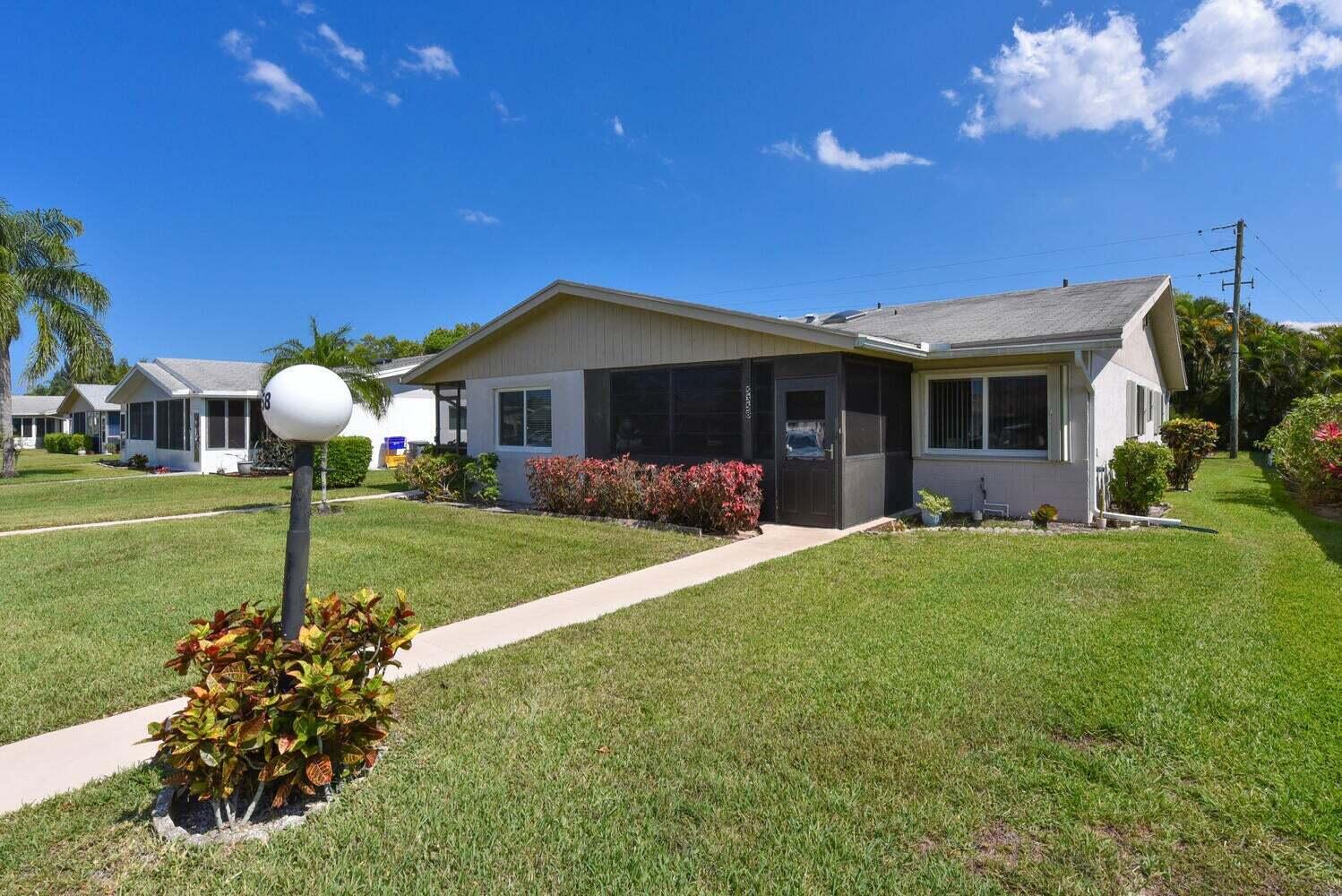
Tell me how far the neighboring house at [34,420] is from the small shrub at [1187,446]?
200ft

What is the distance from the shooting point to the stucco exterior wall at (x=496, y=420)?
485 inches

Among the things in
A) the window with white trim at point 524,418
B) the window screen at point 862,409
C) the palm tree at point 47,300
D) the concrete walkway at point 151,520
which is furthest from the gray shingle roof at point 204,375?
the window screen at point 862,409

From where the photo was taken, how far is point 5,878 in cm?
233

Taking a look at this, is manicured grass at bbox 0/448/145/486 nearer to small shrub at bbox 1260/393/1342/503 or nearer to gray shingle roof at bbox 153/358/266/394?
gray shingle roof at bbox 153/358/266/394

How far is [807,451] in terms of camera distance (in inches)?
379

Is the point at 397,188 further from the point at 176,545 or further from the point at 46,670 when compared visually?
the point at 46,670

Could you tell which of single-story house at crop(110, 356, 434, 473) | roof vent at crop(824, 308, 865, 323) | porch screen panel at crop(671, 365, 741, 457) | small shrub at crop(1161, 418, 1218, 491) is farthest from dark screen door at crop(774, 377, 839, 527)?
single-story house at crop(110, 356, 434, 473)

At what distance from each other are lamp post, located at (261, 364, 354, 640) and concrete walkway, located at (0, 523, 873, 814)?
1.22 metres

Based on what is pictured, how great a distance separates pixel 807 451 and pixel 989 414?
296 centimetres

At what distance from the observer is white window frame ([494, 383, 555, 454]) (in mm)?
12766

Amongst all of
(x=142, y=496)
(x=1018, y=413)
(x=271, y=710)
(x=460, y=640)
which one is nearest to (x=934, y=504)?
(x=1018, y=413)

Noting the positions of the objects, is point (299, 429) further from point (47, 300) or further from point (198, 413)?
point (47, 300)

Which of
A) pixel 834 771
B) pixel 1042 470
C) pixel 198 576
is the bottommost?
pixel 834 771

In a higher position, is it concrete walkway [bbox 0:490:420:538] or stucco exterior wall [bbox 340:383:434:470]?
stucco exterior wall [bbox 340:383:434:470]
